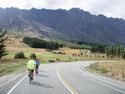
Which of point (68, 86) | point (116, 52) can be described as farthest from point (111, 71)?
point (116, 52)

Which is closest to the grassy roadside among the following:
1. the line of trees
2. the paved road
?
the paved road

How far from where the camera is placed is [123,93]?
75.1 ft

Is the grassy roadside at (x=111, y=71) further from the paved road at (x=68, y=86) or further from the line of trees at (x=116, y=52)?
the line of trees at (x=116, y=52)

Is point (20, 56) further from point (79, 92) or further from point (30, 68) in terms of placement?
point (79, 92)

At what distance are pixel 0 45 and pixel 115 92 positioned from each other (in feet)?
239

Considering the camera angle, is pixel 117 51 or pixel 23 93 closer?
pixel 23 93

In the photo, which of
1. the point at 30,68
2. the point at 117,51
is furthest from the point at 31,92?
the point at 117,51

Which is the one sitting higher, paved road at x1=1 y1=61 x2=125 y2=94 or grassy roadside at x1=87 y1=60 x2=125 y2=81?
paved road at x1=1 y1=61 x2=125 y2=94

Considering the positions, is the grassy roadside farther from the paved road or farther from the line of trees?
the line of trees

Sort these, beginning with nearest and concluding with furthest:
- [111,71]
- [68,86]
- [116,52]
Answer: [68,86], [111,71], [116,52]

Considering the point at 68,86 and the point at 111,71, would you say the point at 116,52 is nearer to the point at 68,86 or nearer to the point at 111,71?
the point at 111,71

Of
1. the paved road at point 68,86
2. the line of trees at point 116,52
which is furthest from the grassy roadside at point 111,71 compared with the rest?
the line of trees at point 116,52

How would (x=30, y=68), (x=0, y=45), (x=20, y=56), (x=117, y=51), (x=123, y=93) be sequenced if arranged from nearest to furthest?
A: (x=123, y=93), (x=30, y=68), (x=0, y=45), (x=20, y=56), (x=117, y=51)

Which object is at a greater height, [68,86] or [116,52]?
[116,52]
